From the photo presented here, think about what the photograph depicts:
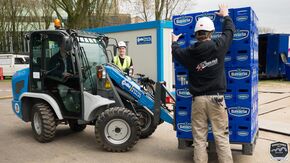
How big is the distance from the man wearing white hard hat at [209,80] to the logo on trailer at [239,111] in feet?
0.73

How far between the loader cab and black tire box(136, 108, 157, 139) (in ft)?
3.20

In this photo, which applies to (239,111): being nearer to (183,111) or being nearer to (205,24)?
(183,111)

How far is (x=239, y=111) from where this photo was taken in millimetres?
4969

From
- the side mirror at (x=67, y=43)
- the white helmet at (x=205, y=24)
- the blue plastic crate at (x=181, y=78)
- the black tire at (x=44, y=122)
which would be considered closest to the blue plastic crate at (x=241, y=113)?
the blue plastic crate at (x=181, y=78)

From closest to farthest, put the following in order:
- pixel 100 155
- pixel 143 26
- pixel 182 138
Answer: pixel 182 138 < pixel 100 155 < pixel 143 26

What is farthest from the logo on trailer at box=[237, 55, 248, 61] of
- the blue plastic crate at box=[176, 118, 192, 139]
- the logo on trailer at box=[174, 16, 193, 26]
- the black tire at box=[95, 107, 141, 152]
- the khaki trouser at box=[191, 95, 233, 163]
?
the black tire at box=[95, 107, 141, 152]

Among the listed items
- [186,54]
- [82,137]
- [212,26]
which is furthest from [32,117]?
[212,26]

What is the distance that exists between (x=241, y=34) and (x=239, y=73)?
1.81ft

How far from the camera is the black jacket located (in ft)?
15.3

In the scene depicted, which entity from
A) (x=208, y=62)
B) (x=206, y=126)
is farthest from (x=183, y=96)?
(x=208, y=62)

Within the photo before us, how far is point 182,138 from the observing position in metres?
5.38

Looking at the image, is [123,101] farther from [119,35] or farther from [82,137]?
[119,35]

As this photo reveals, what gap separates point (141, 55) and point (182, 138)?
281 inches

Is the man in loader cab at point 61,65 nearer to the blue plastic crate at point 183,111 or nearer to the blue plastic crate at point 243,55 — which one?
the blue plastic crate at point 183,111
